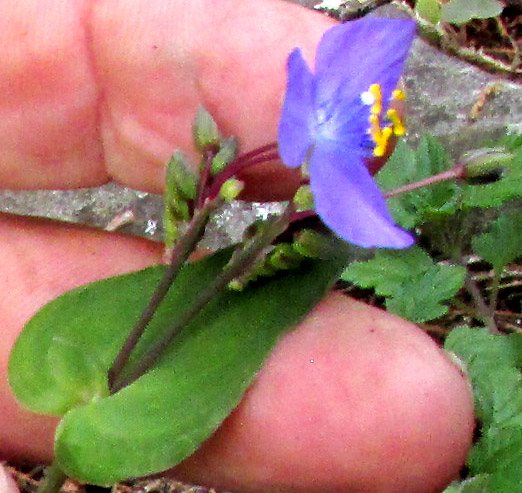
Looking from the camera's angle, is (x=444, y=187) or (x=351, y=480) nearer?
(x=351, y=480)

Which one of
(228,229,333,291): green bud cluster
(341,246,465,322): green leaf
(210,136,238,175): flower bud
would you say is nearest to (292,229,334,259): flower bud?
(228,229,333,291): green bud cluster

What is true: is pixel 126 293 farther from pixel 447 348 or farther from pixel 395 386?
pixel 447 348

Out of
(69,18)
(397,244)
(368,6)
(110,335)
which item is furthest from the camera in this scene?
(368,6)

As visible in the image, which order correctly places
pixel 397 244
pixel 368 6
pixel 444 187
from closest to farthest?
pixel 397 244
pixel 444 187
pixel 368 6

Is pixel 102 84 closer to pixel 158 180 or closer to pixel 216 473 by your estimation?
pixel 158 180

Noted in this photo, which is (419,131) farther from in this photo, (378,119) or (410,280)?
(378,119)

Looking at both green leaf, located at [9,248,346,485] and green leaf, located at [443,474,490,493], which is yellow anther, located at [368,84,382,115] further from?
green leaf, located at [443,474,490,493]

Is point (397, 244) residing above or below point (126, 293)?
above

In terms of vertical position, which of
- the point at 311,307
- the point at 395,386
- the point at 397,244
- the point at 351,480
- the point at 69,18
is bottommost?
the point at 351,480

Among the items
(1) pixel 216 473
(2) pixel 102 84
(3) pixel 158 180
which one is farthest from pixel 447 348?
(2) pixel 102 84
